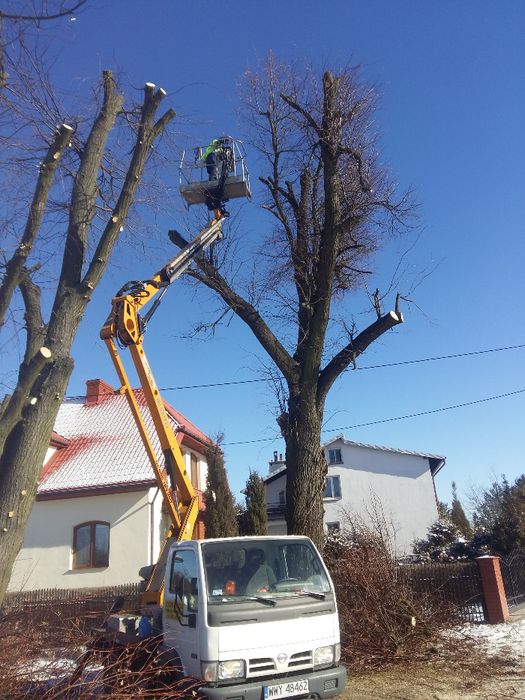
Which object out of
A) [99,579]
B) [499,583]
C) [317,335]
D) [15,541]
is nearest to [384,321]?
[317,335]

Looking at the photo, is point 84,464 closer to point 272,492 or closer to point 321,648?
point 321,648

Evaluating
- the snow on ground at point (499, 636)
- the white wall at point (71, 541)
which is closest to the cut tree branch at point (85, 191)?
the snow on ground at point (499, 636)

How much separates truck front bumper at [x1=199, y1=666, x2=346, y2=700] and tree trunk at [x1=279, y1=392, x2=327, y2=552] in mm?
3801

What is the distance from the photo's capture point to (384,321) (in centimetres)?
1039

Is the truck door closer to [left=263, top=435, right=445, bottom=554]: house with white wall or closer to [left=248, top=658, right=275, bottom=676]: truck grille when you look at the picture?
[left=248, top=658, right=275, bottom=676]: truck grille

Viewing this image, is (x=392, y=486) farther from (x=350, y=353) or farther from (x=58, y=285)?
(x=58, y=285)

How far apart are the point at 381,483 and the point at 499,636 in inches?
1038

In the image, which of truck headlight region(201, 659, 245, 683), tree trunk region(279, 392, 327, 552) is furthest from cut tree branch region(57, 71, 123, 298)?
tree trunk region(279, 392, 327, 552)

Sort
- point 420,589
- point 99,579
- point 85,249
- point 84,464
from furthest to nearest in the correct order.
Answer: point 84,464 < point 99,579 < point 420,589 < point 85,249

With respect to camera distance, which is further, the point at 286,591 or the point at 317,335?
the point at 317,335

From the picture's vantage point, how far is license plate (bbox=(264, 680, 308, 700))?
540 cm

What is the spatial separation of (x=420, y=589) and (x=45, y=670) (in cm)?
835

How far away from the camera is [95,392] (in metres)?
24.8

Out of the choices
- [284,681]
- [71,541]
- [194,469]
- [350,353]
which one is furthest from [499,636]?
[194,469]
